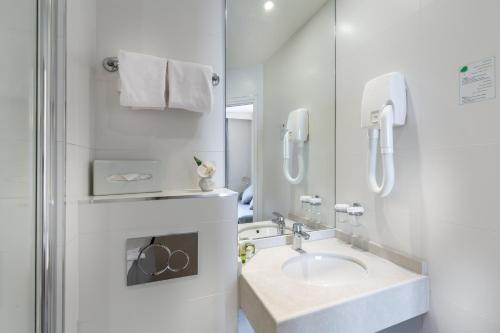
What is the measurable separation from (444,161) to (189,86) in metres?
1.14

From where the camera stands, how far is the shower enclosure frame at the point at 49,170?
630 mm

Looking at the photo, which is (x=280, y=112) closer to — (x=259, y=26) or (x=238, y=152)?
(x=238, y=152)

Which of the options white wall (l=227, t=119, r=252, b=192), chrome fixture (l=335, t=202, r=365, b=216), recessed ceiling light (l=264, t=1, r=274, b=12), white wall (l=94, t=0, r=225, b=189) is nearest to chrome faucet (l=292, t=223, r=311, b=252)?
chrome fixture (l=335, t=202, r=365, b=216)

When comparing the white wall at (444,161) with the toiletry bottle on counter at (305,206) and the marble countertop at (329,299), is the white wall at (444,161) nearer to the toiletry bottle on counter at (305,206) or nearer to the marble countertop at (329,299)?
the marble countertop at (329,299)

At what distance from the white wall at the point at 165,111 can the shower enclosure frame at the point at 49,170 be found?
0.96 ft

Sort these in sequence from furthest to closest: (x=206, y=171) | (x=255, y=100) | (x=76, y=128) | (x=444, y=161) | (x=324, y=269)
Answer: (x=255, y=100) → (x=324, y=269) → (x=206, y=171) → (x=444, y=161) → (x=76, y=128)

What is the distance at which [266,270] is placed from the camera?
1.02 meters

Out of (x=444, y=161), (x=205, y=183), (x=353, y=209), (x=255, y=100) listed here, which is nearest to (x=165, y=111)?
(x=205, y=183)

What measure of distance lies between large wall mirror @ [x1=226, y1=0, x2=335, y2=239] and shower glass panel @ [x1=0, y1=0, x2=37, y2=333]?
78cm

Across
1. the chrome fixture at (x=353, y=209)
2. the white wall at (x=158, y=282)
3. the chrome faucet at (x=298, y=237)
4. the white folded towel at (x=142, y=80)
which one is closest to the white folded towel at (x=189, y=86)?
the white folded towel at (x=142, y=80)

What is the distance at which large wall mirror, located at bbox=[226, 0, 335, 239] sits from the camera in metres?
1.27

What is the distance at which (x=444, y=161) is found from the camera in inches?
35.6

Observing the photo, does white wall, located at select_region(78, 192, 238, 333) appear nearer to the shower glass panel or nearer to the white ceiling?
the shower glass panel

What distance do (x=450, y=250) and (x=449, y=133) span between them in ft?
1.55
